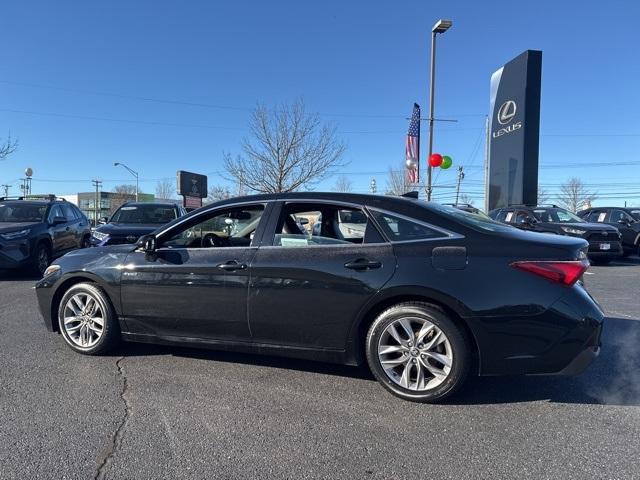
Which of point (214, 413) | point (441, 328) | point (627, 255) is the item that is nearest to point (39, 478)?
point (214, 413)

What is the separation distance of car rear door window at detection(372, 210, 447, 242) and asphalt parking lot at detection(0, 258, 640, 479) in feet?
4.03

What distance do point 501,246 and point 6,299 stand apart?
738cm

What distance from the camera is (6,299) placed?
7.41m

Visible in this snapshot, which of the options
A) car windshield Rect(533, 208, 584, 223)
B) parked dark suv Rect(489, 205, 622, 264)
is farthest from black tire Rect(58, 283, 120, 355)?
car windshield Rect(533, 208, 584, 223)

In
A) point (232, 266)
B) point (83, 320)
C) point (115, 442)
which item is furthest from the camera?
point (83, 320)

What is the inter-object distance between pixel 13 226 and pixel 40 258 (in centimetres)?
87

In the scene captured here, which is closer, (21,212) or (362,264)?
(362,264)

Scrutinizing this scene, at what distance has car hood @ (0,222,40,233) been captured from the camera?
9258mm

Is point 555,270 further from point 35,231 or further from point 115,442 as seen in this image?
point 35,231

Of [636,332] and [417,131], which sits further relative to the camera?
[417,131]

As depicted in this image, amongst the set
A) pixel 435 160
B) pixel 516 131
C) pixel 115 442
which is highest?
pixel 516 131

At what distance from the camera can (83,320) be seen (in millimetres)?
4613

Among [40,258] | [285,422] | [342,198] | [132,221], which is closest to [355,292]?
[342,198]

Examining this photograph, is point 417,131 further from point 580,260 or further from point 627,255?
point 580,260
